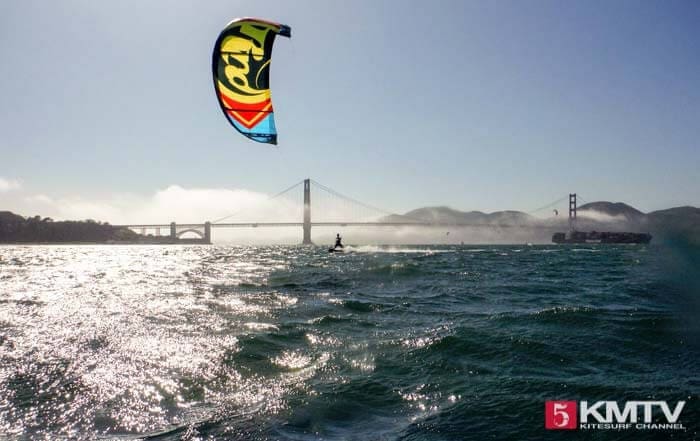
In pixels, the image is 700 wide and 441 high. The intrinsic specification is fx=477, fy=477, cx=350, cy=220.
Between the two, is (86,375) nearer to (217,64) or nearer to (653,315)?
(217,64)

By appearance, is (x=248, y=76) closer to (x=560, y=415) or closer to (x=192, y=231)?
(x=560, y=415)

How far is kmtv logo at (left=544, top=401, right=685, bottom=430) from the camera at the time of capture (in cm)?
379

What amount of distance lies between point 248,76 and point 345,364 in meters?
4.57

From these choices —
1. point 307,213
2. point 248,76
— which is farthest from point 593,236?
point 248,76

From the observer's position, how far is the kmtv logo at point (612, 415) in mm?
3795

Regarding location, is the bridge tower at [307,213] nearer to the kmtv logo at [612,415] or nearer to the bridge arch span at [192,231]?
the bridge arch span at [192,231]

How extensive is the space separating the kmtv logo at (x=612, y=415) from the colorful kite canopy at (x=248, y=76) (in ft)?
16.9

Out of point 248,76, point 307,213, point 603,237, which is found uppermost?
point 307,213

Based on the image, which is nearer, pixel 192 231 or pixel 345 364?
Answer: pixel 345 364

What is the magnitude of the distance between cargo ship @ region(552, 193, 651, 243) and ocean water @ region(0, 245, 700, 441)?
11888cm

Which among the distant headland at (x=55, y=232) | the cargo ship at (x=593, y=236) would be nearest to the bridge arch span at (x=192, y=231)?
the distant headland at (x=55, y=232)

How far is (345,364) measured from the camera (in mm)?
5664

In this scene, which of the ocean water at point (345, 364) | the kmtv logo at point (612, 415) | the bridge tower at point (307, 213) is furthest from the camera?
the bridge tower at point (307, 213)

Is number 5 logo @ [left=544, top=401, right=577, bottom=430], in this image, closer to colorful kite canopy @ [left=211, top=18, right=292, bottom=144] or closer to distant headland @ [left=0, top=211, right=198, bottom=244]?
colorful kite canopy @ [left=211, top=18, right=292, bottom=144]
